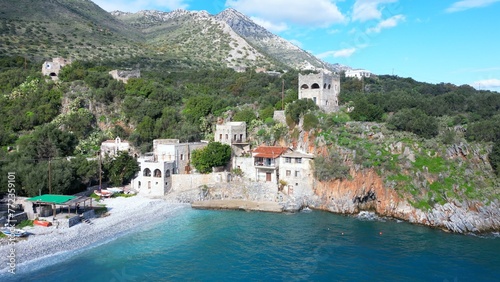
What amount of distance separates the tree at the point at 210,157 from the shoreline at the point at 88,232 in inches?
202

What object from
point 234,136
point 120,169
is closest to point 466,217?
point 234,136

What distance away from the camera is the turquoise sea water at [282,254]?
19.8 meters

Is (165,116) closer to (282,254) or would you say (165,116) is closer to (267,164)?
(267,164)

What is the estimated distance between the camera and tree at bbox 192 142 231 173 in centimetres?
3659

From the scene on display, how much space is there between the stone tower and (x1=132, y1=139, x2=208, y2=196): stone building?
15.8 metres

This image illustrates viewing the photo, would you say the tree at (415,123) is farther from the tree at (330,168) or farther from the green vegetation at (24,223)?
the green vegetation at (24,223)

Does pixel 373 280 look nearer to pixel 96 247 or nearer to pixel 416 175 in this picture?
pixel 416 175

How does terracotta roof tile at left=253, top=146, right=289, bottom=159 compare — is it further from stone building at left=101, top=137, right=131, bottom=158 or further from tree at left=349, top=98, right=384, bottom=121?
stone building at left=101, top=137, right=131, bottom=158

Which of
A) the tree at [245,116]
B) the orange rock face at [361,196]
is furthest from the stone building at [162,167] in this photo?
the orange rock face at [361,196]

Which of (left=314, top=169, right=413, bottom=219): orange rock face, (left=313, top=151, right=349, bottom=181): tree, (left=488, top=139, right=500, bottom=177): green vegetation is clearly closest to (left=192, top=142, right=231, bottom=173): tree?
(left=313, top=151, right=349, bottom=181): tree

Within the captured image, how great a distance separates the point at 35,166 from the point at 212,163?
51.1ft

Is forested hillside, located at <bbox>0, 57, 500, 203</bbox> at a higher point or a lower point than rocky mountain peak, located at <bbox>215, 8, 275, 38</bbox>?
lower

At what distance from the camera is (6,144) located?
135 feet

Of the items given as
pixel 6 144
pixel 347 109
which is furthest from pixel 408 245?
pixel 6 144
